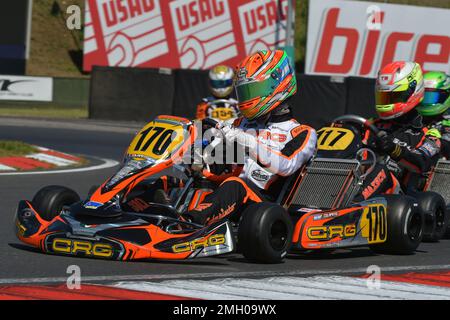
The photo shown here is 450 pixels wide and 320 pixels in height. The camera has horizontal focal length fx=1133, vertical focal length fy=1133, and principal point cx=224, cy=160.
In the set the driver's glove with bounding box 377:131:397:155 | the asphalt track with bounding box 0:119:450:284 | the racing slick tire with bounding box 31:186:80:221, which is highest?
the driver's glove with bounding box 377:131:397:155

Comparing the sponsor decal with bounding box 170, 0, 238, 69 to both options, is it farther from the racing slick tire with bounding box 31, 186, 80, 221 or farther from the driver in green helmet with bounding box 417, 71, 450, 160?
the racing slick tire with bounding box 31, 186, 80, 221

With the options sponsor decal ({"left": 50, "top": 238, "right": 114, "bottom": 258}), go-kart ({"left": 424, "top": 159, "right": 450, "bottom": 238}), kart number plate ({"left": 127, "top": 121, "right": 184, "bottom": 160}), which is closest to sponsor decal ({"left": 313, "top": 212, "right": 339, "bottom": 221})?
kart number plate ({"left": 127, "top": 121, "right": 184, "bottom": 160})

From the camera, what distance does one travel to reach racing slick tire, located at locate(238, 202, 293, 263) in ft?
21.7

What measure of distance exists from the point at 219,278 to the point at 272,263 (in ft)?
2.42

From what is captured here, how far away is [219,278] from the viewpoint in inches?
239

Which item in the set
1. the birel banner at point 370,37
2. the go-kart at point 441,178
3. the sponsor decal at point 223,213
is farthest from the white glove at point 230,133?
the birel banner at point 370,37

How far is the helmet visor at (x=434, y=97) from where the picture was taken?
929 centimetres

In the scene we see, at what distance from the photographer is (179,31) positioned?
Result: 3275 centimetres

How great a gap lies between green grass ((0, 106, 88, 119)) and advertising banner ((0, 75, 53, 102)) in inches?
9.2

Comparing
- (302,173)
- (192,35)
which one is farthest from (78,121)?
(302,173)

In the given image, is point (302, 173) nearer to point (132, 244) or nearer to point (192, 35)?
point (132, 244)

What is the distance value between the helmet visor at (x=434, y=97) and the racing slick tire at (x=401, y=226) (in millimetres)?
1985

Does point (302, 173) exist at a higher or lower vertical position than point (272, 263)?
higher

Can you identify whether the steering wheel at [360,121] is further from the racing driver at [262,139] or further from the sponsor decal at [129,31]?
the sponsor decal at [129,31]
